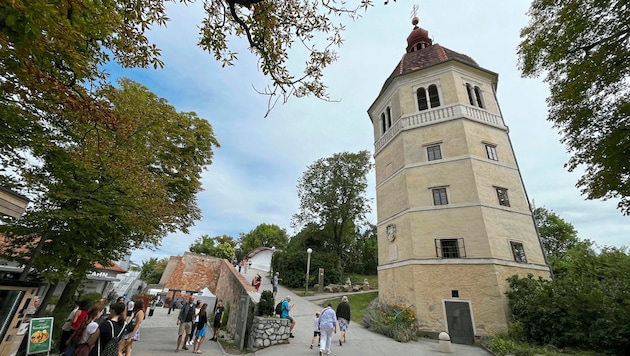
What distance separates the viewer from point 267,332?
9570 millimetres

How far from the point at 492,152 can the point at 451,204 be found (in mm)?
5008

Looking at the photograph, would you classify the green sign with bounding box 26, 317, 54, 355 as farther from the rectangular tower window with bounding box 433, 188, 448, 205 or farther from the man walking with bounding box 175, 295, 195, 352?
the rectangular tower window with bounding box 433, 188, 448, 205

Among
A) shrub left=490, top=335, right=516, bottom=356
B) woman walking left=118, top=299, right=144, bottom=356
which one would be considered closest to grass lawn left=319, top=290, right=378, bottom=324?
shrub left=490, top=335, right=516, bottom=356

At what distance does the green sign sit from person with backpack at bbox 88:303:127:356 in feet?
9.53

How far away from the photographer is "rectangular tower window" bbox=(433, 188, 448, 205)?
51.8ft

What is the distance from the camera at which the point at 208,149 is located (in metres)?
16.3

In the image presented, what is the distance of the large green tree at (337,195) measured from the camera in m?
32.6

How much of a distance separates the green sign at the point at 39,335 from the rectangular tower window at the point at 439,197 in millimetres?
17280

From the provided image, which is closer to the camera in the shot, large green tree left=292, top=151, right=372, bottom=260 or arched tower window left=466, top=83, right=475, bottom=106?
arched tower window left=466, top=83, right=475, bottom=106

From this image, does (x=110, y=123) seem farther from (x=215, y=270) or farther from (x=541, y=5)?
(x=215, y=270)

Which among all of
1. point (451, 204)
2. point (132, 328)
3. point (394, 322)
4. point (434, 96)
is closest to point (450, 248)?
point (451, 204)

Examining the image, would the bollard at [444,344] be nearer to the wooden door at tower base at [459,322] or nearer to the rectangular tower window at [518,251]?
the wooden door at tower base at [459,322]

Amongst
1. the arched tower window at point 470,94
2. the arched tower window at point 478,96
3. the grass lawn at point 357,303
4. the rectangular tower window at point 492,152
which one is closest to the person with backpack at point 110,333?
the grass lawn at point 357,303

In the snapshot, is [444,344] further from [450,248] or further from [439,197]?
[439,197]
